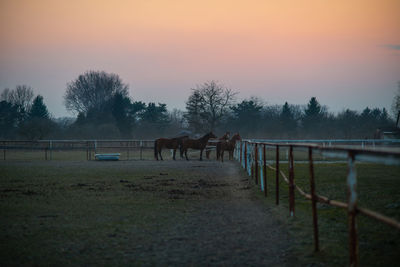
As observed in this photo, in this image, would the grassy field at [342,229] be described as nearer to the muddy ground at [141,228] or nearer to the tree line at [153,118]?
the muddy ground at [141,228]

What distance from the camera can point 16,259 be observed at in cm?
419

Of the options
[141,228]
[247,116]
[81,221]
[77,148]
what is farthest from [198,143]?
[247,116]

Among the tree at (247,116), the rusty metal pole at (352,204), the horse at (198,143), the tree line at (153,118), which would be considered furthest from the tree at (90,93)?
the rusty metal pole at (352,204)

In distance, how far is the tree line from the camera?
147 ft

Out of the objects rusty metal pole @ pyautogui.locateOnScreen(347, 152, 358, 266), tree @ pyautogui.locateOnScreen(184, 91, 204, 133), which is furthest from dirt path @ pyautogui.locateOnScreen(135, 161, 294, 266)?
tree @ pyautogui.locateOnScreen(184, 91, 204, 133)

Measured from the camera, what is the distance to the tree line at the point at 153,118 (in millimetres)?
44875

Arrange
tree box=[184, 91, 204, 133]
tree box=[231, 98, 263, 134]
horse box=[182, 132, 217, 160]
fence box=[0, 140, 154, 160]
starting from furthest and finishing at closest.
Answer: tree box=[231, 98, 263, 134]
tree box=[184, 91, 204, 133]
fence box=[0, 140, 154, 160]
horse box=[182, 132, 217, 160]

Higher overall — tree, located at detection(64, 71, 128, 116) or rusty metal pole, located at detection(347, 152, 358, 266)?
tree, located at detection(64, 71, 128, 116)

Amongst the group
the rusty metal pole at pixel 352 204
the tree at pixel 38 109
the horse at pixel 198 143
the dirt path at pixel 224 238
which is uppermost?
the tree at pixel 38 109

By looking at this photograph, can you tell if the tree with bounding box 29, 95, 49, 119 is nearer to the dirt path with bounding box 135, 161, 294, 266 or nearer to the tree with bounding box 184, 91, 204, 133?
the tree with bounding box 184, 91, 204, 133

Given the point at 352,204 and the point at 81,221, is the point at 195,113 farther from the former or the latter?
the point at 352,204

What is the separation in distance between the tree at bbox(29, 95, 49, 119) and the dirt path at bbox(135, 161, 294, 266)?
6064cm

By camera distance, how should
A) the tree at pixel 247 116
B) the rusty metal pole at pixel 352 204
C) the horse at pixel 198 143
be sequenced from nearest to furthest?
the rusty metal pole at pixel 352 204, the horse at pixel 198 143, the tree at pixel 247 116

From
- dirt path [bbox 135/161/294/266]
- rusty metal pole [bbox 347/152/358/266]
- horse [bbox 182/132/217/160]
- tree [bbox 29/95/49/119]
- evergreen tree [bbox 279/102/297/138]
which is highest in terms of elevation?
tree [bbox 29/95/49/119]
